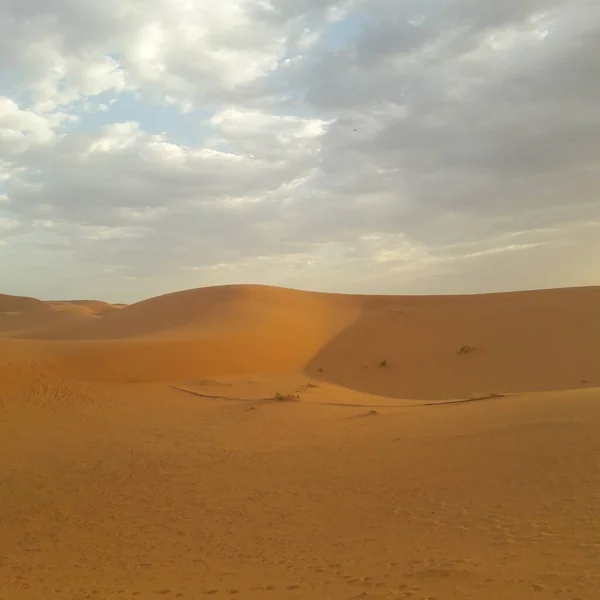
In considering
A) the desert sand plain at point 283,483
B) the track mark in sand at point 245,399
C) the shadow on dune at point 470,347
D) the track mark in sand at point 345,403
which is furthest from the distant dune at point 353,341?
the track mark in sand at point 345,403

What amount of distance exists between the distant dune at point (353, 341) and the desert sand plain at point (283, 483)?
257mm

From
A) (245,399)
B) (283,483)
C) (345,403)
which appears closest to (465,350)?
(345,403)

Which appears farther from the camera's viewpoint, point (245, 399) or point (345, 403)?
point (245, 399)

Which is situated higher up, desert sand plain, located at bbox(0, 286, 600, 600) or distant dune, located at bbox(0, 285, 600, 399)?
distant dune, located at bbox(0, 285, 600, 399)

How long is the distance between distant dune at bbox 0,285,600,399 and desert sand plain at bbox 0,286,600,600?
0.26m

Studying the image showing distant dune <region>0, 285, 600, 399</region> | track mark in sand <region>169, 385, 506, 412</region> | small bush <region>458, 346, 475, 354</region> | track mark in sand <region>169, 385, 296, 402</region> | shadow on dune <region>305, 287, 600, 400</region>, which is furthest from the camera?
small bush <region>458, 346, 475, 354</region>

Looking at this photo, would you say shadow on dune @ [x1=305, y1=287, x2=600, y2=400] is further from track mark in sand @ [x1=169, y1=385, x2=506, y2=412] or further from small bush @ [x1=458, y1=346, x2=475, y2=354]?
track mark in sand @ [x1=169, y1=385, x2=506, y2=412]

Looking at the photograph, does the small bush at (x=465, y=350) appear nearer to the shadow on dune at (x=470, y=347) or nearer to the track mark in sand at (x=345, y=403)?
the shadow on dune at (x=470, y=347)

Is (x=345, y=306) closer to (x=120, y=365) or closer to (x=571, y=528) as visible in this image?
(x=120, y=365)

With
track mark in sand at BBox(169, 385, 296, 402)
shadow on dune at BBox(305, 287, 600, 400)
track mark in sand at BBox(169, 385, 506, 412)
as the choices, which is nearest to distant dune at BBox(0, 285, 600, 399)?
shadow on dune at BBox(305, 287, 600, 400)

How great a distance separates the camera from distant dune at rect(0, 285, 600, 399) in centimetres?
2228

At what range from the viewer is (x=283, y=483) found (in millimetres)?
9414

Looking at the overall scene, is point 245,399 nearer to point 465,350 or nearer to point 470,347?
point 465,350

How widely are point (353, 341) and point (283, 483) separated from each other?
64.1ft
